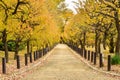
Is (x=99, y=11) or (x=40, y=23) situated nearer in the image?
(x=99, y=11)

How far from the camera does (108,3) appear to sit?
81.5 feet

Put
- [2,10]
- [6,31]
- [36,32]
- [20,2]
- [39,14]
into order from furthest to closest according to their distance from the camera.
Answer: [36,32] < [39,14] < [6,31] < [2,10] < [20,2]

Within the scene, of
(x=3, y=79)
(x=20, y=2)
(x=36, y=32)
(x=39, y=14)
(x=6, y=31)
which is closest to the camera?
(x=3, y=79)

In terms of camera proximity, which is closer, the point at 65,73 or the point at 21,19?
the point at 65,73

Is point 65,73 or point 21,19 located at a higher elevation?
point 21,19

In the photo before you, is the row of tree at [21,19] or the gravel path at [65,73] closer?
the gravel path at [65,73]

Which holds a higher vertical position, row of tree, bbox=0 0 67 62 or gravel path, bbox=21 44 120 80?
row of tree, bbox=0 0 67 62

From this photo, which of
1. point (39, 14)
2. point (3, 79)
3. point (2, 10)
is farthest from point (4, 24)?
point (3, 79)

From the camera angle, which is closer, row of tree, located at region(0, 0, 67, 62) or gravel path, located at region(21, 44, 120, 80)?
gravel path, located at region(21, 44, 120, 80)

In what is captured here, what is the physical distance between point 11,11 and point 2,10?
1212mm

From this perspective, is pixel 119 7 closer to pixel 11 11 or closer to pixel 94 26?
pixel 11 11

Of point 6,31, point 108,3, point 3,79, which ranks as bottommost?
point 3,79

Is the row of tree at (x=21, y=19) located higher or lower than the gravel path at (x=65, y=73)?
higher

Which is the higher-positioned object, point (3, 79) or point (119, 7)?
point (119, 7)
